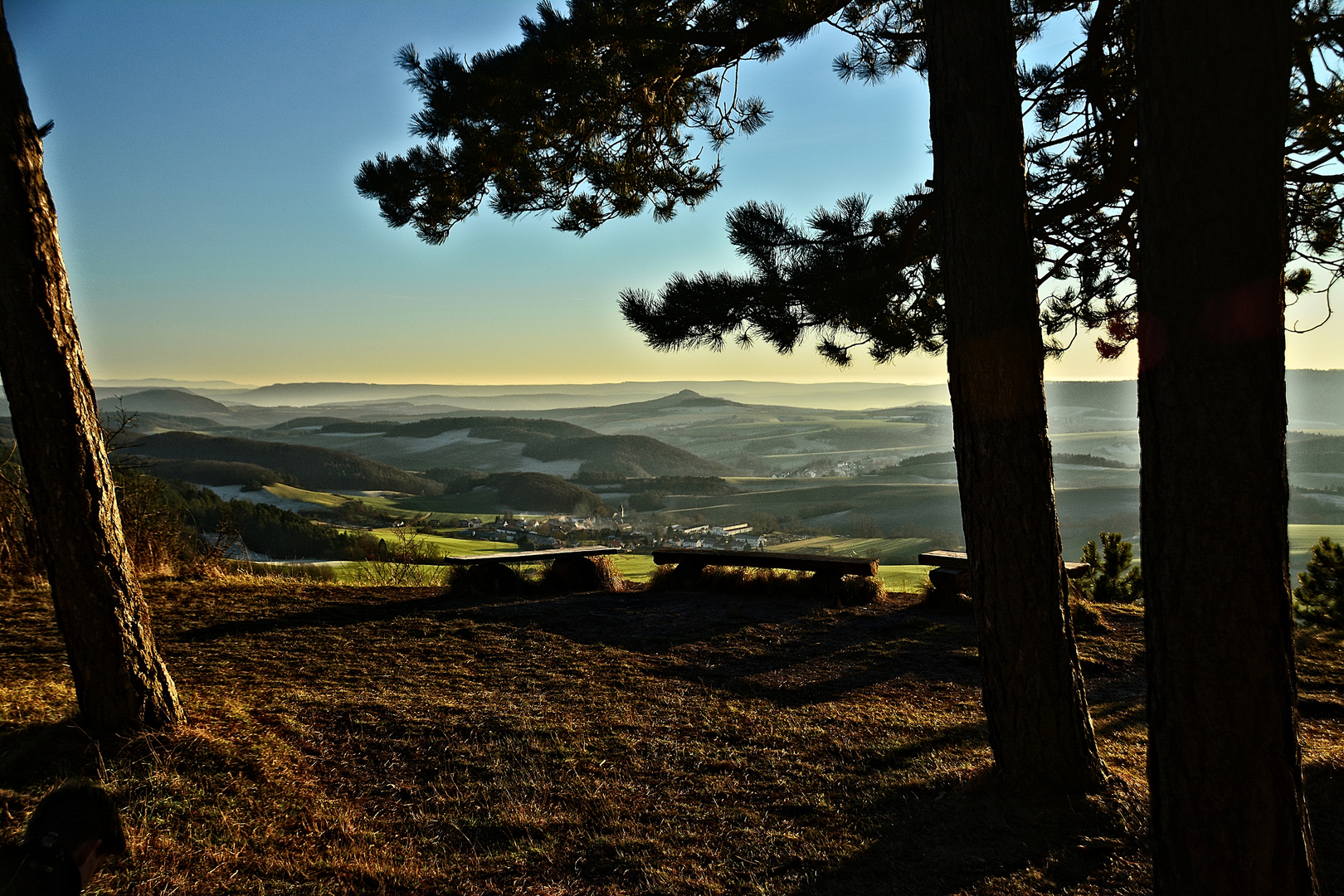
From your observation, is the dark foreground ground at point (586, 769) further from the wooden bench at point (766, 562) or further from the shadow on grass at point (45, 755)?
the wooden bench at point (766, 562)

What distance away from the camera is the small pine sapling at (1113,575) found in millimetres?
7344

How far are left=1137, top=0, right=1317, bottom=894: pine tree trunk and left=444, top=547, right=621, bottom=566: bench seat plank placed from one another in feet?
18.9

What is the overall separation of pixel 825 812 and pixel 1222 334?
198 cm

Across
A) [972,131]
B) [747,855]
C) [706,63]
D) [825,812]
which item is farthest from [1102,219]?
[747,855]

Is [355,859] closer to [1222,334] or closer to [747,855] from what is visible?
[747,855]

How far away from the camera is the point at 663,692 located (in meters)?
4.21

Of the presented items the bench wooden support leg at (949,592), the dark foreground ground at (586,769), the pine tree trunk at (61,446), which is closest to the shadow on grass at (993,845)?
the dark foreground ground at (586,769)

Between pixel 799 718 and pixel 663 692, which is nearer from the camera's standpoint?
pixel 799 718

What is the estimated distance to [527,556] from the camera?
7.23 m

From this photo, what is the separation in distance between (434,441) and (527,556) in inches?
1464

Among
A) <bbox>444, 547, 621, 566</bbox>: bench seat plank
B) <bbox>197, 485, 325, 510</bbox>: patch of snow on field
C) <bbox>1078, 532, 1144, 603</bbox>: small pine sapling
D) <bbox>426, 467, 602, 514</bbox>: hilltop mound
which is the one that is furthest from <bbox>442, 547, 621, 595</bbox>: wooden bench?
<bbox>426, 467, 602, 514</bbox>: hilltop mound

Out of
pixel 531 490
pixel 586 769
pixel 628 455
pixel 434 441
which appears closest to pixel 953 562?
pixel 586 769

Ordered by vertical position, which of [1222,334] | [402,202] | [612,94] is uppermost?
[612,94]

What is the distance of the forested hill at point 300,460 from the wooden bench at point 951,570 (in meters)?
23.4
